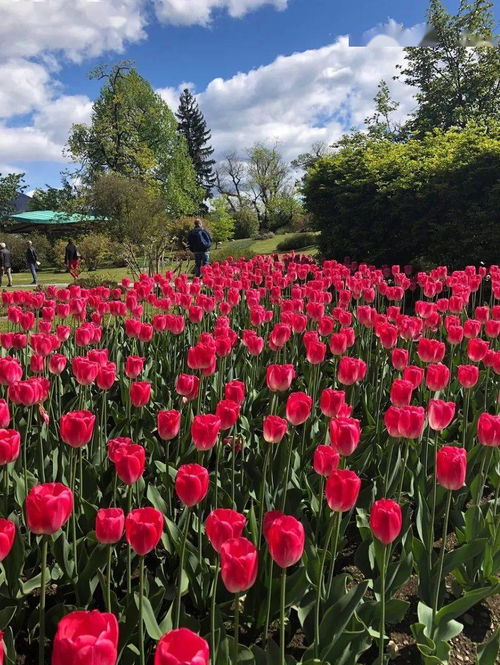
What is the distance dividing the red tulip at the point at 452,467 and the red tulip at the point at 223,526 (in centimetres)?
74

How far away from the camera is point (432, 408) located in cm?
208

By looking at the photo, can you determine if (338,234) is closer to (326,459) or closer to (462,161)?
(462,161)

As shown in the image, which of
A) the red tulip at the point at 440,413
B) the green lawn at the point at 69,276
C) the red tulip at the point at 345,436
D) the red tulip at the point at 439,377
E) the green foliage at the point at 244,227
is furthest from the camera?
the green foliage at the point at 244,227

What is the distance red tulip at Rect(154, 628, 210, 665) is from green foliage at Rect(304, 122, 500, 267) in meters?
10.3

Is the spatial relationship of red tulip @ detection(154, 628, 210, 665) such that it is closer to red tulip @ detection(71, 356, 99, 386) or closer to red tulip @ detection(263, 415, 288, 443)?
red tulip @ detection(263, 415, 288, 443)

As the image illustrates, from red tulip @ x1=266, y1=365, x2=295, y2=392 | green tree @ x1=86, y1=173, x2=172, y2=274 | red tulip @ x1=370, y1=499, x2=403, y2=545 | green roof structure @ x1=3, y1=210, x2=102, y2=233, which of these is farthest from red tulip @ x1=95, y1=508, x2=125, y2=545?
green roof structure @ x1=3, y1=210, x2=102, y2=233

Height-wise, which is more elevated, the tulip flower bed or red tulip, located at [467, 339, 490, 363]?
red tulip, located at [467, 339, 490, 363]

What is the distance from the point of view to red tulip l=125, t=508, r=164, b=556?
1300mm

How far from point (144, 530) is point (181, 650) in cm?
50

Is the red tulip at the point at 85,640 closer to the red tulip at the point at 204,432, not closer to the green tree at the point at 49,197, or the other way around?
the red tulip at the point at 204,432

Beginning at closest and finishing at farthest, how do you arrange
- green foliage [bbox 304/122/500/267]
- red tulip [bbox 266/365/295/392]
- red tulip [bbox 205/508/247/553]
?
red tulip [bbox 205/508/247/553] < red tulip [bbox 266/365/295/392] < green foliage [bbox 304/122/500/267]

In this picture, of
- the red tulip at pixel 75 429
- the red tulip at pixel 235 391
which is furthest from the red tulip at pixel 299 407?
the red tulip at pixel 75 429

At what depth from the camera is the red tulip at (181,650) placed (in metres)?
0.79

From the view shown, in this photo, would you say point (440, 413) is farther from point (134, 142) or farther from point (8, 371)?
point (134, 142)
